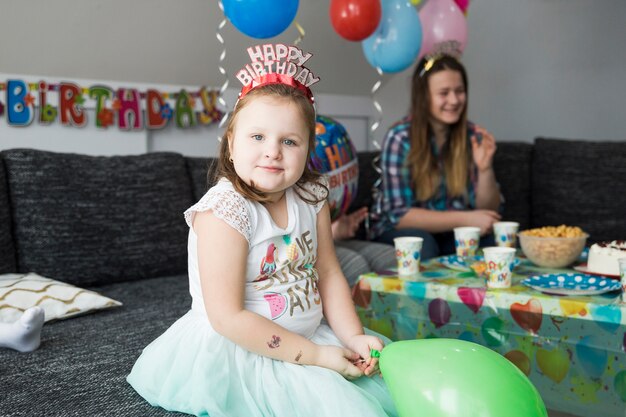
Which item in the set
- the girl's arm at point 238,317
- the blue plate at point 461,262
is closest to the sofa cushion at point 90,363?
the girl's arm at point 238,317

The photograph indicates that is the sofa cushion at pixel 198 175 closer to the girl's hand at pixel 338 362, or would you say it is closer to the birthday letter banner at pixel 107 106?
the birthday letter banner at pixel 107 106

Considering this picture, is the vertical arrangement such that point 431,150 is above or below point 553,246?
above

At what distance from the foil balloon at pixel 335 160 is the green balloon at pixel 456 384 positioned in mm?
1060

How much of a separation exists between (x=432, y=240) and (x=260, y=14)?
0.95 meters

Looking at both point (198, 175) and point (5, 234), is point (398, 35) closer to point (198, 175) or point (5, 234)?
point (198, 175)

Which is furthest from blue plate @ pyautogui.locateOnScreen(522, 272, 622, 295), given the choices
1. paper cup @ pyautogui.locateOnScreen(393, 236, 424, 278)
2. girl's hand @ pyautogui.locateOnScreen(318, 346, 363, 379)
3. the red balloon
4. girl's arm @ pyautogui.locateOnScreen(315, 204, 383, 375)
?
the red balloon

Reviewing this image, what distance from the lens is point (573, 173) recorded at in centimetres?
287

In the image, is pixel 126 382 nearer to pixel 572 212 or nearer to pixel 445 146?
pixel 445 146

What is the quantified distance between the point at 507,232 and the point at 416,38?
83 cm

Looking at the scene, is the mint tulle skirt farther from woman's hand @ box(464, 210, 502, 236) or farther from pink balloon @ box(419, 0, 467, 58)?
pink balloon @ box(419, 0, 467, 58)

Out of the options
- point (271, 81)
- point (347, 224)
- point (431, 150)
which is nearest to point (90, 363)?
point (271, 81)

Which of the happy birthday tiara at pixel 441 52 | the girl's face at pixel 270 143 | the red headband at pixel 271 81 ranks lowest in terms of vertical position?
the girl's face at pixel 270 143

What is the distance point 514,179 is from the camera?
9.79 feet

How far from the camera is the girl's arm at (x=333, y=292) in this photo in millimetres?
1250
